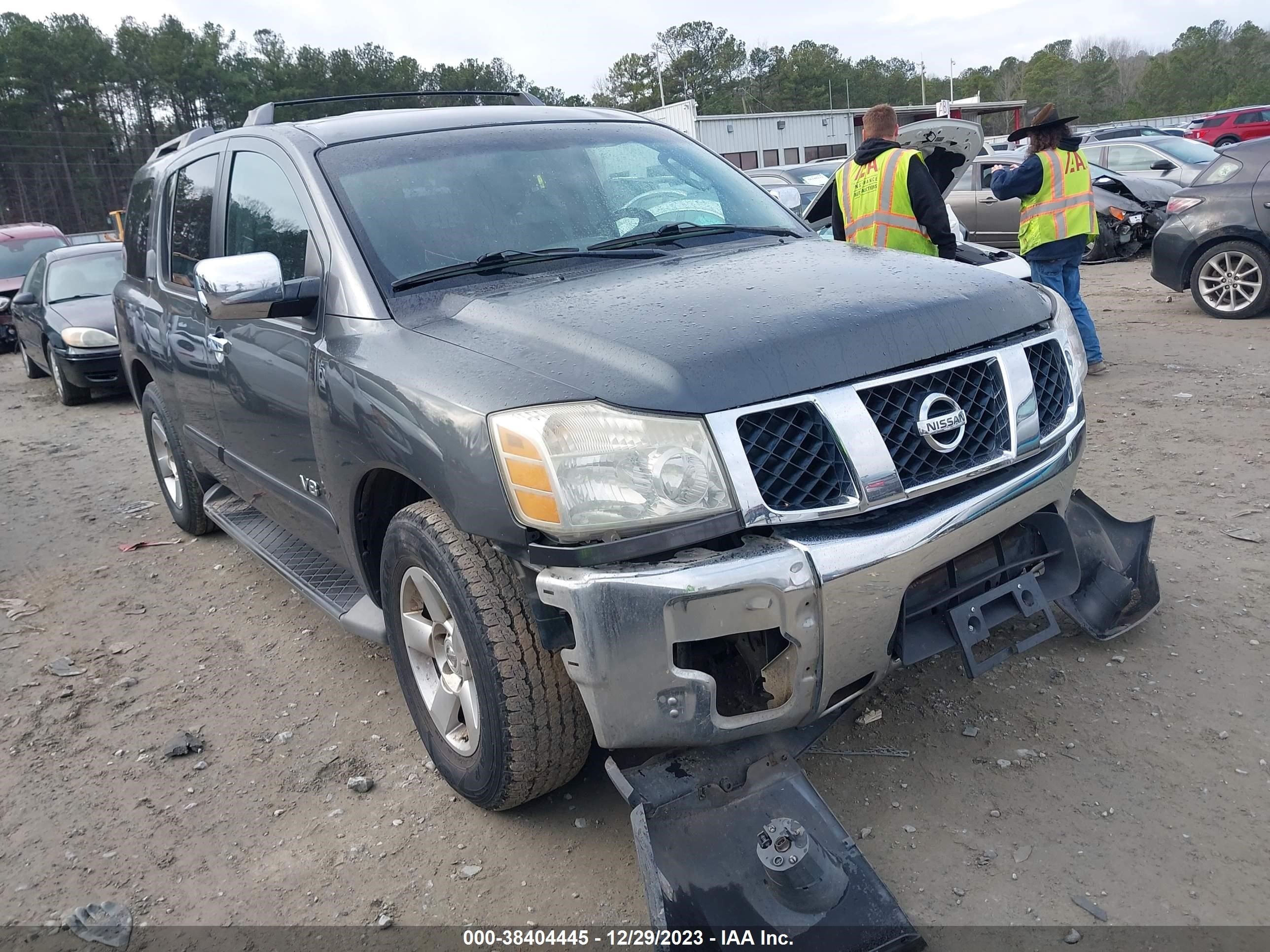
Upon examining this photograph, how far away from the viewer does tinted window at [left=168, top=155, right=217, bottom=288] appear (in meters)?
3.94

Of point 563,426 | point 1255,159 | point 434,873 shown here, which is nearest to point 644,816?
point 434,873

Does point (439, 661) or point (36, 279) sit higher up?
point (36, 279)

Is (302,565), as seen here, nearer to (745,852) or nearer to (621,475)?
(621,475)

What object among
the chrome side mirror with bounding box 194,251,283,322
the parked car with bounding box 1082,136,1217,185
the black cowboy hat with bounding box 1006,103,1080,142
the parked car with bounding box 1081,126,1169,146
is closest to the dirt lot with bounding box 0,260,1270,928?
the chrome side mirror with bounding box 194,251,283,322

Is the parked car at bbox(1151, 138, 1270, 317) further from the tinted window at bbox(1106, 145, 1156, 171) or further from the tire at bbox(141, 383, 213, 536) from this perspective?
the tire at bbox(141, 383, 213, 536)

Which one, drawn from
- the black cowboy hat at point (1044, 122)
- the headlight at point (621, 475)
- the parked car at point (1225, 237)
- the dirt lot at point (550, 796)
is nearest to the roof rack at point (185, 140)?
the dirt lot at point (550, 796)

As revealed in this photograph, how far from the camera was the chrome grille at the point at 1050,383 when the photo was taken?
2.57m

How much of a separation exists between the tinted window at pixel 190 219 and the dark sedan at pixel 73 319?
529cm

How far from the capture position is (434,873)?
8.34 ft

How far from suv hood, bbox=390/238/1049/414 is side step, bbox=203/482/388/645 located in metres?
0.97

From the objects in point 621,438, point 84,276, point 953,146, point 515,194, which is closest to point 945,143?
point 953,146

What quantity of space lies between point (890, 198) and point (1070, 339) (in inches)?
125

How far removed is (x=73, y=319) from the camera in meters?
9.95

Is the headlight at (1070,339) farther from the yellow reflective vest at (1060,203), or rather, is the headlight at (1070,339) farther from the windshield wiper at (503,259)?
the yellow reflective vest at (1060,203)
